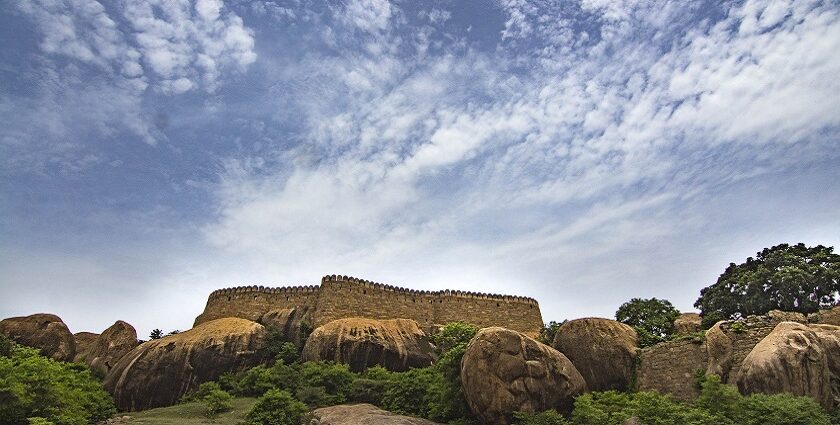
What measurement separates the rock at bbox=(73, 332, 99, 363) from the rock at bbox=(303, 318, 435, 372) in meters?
15.0

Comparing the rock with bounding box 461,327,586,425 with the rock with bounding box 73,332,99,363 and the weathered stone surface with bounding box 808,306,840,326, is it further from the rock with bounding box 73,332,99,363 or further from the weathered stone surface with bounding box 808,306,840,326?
the rock with bounding box 73,332,99,363

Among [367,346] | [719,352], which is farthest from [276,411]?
[719,352]

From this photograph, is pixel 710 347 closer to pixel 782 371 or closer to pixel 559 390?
pixel 782 371

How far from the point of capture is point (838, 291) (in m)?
30.5


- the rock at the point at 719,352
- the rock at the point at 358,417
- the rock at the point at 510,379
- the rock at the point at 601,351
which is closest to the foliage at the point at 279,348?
the rock at the point at 358,417

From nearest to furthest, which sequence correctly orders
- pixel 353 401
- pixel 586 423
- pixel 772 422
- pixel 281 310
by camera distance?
1. pixel 772 422
2. pixel 586 423
3. pixel 353 401
4. pixel 281 310

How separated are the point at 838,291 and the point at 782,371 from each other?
17573 mm

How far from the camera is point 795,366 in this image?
1725 cm

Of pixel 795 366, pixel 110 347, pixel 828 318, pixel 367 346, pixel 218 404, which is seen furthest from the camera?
pixel 110 347

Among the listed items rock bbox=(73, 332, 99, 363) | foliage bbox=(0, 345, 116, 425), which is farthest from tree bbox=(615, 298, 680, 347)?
rock bbox=(73, 332, 99, 363)

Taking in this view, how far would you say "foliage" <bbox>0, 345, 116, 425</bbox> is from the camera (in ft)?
67.2

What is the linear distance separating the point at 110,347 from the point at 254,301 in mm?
8479

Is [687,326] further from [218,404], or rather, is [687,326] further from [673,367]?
[218,404]

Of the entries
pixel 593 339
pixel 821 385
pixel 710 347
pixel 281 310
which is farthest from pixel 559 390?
pixel 281 310
